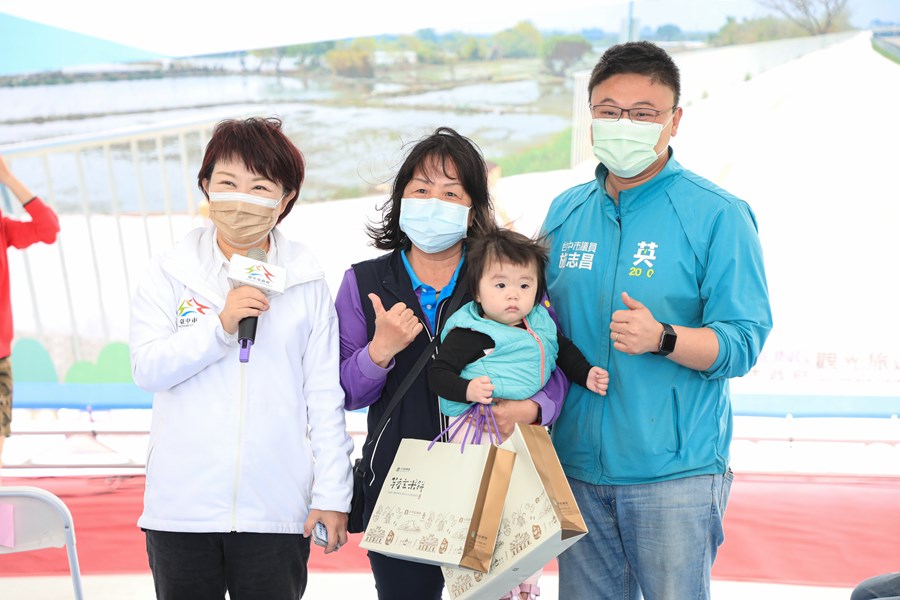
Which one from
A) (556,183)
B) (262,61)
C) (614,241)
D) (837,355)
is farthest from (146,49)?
(837,355)

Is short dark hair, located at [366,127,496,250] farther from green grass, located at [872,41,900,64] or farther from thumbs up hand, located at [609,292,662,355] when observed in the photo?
green grass, located at [872,41,900,64]

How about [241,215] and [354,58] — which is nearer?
[241,215]

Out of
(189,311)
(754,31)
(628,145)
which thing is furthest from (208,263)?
(754,31)

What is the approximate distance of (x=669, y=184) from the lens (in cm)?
186

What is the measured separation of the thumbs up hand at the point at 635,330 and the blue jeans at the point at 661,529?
35 centimetres

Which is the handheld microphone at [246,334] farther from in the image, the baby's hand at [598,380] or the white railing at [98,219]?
the white railing at [98,219]

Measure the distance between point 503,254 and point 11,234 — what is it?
8.89 feet

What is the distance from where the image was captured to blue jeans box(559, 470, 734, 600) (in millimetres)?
1779

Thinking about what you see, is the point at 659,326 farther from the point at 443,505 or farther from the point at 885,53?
the point at 885,53

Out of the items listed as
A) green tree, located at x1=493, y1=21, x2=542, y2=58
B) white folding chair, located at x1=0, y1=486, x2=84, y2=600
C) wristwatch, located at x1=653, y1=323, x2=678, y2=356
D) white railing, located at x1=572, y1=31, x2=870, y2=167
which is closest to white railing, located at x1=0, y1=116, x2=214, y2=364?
green tree, located at x1=493, y1=21, x2=542, y2=58

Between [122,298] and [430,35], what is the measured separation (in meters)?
2.39

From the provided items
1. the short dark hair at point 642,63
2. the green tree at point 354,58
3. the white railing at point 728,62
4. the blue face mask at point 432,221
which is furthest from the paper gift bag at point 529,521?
the green tree at point 354,58

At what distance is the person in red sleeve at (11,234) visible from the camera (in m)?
3.33

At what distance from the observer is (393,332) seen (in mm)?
1742
